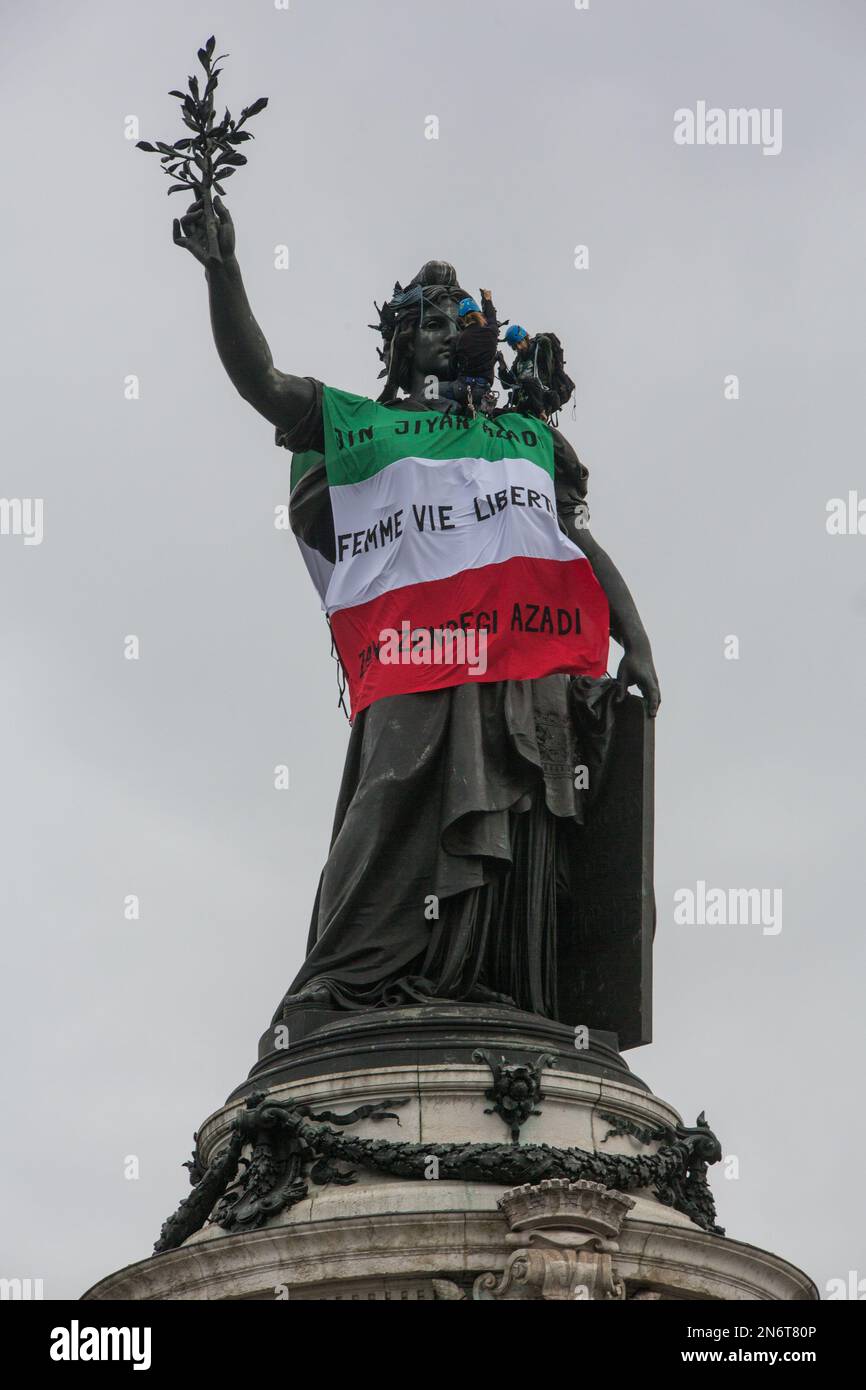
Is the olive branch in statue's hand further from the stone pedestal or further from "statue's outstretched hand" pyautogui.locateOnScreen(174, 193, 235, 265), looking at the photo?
the stone pedestal

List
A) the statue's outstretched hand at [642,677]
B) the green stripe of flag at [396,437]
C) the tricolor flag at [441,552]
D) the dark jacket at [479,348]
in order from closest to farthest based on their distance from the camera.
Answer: the tricolor flag at [441,552], the statue's outstretched hand at [642,677], the green stripe of flag at [396,437], the dark jacket at [479,348]

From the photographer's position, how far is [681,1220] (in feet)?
59.9

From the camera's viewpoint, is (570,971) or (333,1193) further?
(570,971)

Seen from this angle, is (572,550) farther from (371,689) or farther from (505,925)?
(505,925)

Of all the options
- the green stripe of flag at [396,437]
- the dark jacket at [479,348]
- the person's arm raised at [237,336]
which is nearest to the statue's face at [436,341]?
the dark jacket at [479,348]

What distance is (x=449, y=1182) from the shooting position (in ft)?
57.2

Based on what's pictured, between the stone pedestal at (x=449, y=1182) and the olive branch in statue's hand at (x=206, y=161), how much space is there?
20.8ft

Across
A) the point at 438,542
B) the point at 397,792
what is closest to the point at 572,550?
the point at 438,542

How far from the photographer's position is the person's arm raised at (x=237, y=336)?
19672mm

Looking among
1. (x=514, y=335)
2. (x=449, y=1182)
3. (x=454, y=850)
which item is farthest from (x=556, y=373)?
(x=449, y=1182)

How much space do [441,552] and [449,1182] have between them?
6182 millimetres

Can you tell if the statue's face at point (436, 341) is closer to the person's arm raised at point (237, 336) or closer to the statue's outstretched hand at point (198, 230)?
the person's arm raised at point (237, 336)

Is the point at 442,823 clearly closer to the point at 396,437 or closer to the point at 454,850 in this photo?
the point at 454,850

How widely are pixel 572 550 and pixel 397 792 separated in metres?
3.10
